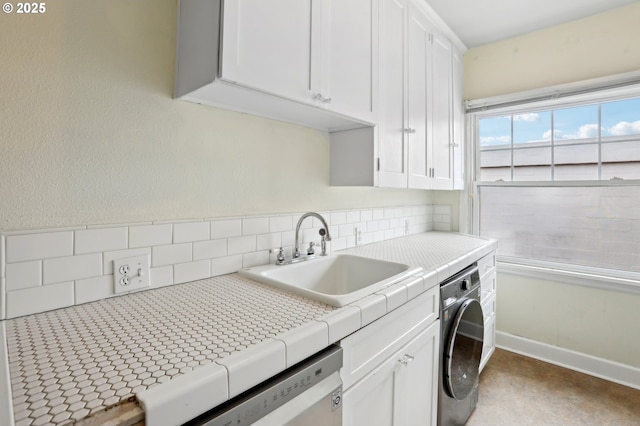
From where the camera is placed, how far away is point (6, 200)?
0.85 meters

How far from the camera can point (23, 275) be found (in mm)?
858

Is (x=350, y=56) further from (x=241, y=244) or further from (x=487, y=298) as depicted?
(x=487, y=298)

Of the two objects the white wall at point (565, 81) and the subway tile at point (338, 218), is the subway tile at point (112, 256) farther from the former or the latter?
the white wall at point (565, 81)

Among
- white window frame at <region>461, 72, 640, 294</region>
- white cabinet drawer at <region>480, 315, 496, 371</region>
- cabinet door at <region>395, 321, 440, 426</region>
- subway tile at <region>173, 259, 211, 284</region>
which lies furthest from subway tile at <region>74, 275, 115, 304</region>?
white window frame at <region>461, 72, 640, 294</region>

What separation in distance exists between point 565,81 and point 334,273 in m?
2.34

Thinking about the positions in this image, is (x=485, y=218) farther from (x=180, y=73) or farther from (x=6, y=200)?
(x=6, y=200)

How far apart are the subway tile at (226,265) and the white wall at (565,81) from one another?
2353 mm

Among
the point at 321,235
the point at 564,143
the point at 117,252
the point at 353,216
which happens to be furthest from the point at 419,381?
the point at 564,143

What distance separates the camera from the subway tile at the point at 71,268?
895mm

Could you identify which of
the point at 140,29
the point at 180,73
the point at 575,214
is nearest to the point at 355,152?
the point at 180,73

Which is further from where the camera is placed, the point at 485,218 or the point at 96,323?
the point at 485,218

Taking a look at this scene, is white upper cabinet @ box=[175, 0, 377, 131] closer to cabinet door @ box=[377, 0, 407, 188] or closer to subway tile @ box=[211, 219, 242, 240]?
cabinet door @ box=[377, 0, 407, 188]

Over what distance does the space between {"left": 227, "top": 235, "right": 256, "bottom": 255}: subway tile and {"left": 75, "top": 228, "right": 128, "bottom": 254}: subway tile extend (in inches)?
15.7

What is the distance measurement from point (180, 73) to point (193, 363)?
1.01 meters
